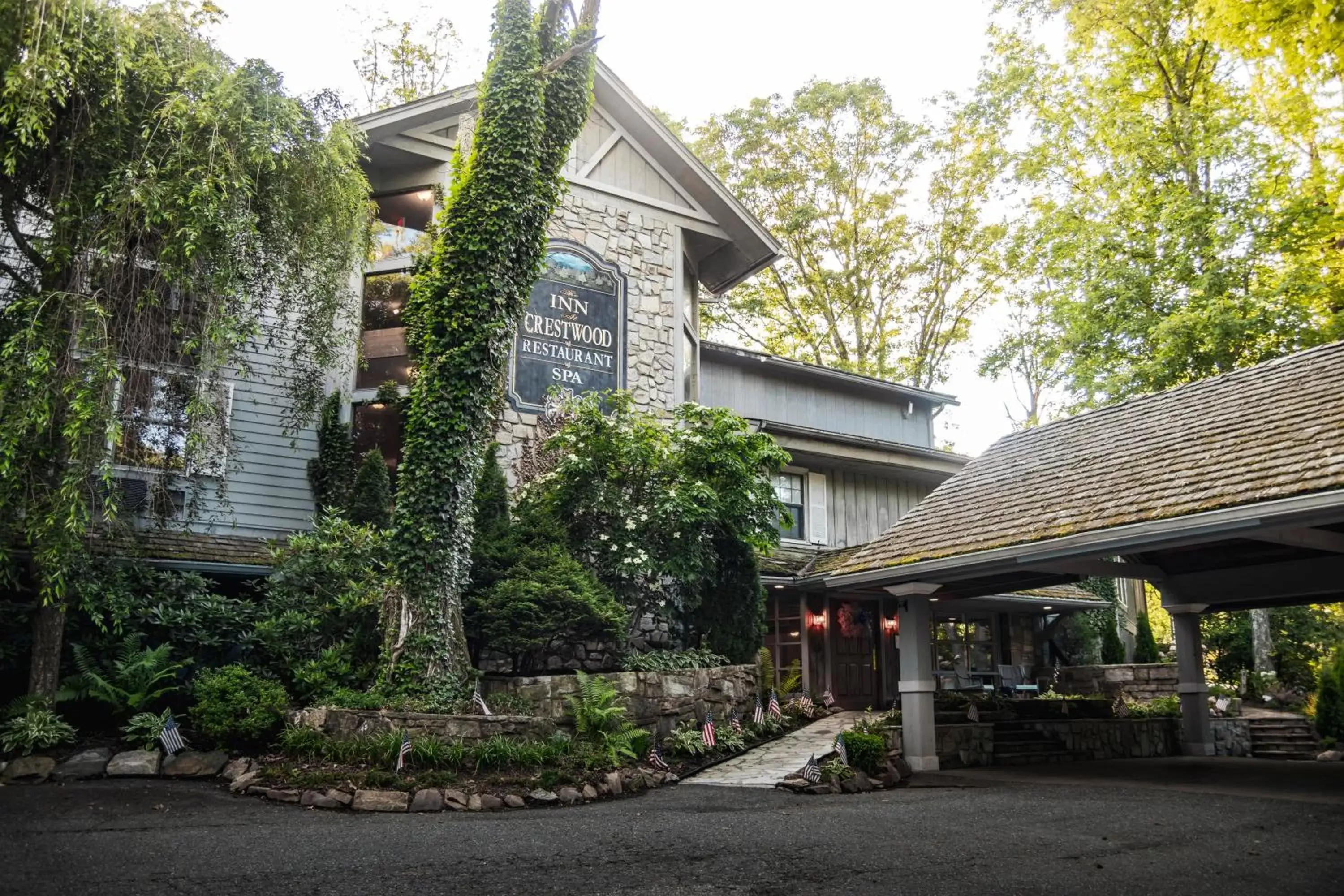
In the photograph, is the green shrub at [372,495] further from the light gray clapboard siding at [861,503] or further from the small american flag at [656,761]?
the light gray clapboard siding at [861,503]

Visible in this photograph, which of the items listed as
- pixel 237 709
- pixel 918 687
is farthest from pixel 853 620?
pixel 237 709

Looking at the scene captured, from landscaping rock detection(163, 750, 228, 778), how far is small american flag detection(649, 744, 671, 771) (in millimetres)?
4208

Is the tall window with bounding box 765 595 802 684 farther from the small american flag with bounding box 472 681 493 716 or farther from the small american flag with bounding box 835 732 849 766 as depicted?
the small american flag with bounding box 472 681 493 716

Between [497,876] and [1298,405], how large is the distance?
8.59m

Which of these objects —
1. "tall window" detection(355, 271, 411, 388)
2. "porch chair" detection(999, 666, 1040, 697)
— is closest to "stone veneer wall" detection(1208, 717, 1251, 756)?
"porch chair" detection(999, 666, 1040, 697)

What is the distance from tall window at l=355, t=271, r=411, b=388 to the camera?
14.8 m

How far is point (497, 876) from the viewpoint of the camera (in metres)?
5.72

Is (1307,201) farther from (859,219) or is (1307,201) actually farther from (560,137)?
(560,137)

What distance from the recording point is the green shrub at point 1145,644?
20.3m

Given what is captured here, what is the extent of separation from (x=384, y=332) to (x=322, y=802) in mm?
8431

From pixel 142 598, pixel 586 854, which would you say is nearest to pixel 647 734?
pixel 586 854

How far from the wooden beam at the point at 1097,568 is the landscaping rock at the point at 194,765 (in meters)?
8.11

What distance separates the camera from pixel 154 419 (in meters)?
11.2

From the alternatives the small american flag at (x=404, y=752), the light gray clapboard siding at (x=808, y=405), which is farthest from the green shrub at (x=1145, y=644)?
the small american flag at (x=404, y=752)
